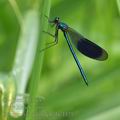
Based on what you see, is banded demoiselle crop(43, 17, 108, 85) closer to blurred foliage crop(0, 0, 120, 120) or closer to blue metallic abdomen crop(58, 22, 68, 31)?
blue metallic abdomen crop(58, 22, 68, 31)

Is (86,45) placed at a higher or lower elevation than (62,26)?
lower

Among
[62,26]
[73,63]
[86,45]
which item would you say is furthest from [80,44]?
[73,63]

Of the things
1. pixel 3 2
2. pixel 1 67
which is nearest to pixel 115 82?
pixel 1 67

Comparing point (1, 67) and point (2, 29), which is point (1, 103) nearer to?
point (1, 67)

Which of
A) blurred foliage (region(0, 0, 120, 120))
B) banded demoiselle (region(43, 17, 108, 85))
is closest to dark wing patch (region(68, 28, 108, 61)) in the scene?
banded demoiselle (region(43, 17, 108, 85))

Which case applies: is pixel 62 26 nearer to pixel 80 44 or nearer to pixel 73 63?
pixel 80 44

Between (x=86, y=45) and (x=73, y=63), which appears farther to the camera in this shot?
(x=73, y=63)

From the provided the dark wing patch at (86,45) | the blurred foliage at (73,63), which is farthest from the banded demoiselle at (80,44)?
the blurred foliage at (73,63)

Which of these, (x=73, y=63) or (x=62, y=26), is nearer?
(x=62, y=26)

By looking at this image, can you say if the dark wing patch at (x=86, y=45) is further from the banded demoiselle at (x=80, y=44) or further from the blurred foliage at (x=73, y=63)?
the blurred foliage at (x=73, y=63)
